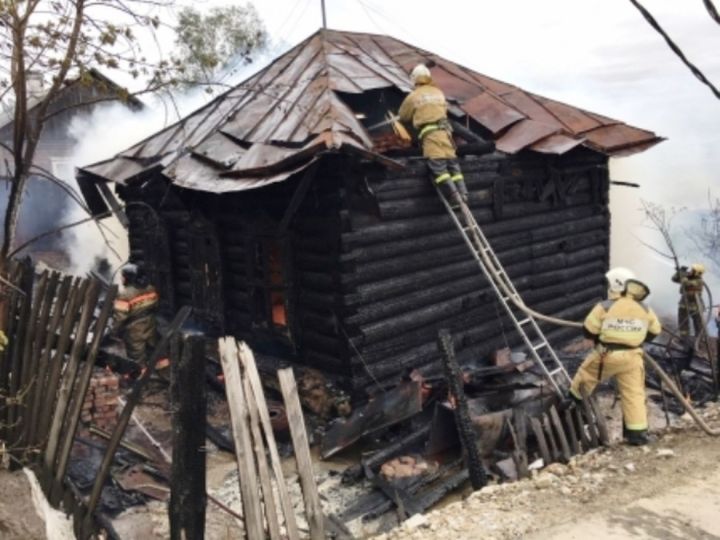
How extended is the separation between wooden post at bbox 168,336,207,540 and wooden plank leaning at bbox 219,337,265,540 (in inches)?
7.3

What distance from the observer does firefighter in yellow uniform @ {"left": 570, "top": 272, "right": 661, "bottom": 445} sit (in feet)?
19.1

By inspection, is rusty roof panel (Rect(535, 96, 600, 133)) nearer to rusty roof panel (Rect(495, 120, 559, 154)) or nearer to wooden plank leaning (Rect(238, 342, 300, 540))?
rusty roof panel (Rect(495, 120, 559, 154))

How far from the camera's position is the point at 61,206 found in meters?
21.8

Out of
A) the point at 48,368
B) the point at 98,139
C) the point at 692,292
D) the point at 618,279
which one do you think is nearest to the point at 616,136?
the point at 692,292

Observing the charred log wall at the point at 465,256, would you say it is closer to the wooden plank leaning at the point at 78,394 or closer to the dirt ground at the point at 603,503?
the dirt ground at the point at 603,503

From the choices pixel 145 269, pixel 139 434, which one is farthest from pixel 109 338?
pixel 139 434

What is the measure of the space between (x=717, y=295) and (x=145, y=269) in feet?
91.3

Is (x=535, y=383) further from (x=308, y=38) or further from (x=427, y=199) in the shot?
(x=308, y=38)

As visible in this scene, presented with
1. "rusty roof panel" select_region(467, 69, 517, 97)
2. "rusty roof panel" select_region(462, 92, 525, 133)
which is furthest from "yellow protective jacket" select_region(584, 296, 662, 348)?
"rusty roof panel" select_region(467, 69, 517, 97)

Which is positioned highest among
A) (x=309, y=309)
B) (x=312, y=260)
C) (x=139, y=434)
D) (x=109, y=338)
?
(x=312, y=260)

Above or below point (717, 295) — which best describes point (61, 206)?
above

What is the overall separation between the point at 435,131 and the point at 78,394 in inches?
223

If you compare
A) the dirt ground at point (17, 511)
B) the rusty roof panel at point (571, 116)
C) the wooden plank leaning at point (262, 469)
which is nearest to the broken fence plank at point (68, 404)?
the dirt ground at point (17, 511)

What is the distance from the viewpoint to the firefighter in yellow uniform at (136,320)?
941cm
